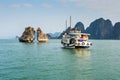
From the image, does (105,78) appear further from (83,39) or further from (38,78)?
(83,39)

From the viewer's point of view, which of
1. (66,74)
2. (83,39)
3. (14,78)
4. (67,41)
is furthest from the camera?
(67,41)

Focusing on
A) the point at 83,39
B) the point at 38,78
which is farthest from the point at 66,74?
the point at 83,39

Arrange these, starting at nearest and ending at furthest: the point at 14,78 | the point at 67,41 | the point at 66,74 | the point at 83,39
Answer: the point at 14,78 → the point at 66,74 → the point at 83,39 → the point at 67,41

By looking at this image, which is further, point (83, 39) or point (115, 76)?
point (83, 39)

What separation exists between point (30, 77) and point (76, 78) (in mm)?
7285

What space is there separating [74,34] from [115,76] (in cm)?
7027

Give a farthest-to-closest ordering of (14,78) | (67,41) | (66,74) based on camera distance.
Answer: (67,41) → (66,74) → (14,78)

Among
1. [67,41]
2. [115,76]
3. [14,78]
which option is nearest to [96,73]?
[115,76]

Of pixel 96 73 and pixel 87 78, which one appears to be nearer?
pixel 87 78

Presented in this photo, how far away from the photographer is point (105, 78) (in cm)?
3944

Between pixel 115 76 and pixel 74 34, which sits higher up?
pixel 74 34

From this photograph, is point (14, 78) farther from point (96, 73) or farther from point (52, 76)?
point (96, 73)

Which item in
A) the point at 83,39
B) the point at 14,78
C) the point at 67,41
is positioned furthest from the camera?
the point at 67,41

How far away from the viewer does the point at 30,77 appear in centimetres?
3994
